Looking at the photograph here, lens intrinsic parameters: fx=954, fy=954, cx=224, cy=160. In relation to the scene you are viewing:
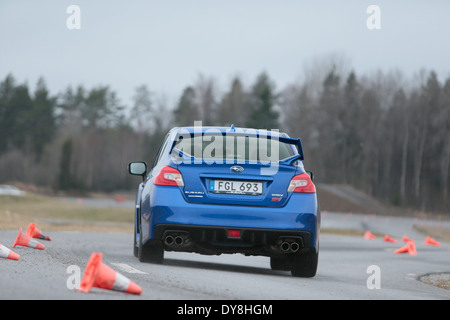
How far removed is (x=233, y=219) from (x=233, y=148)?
36.5 inches

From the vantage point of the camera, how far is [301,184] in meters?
10.8

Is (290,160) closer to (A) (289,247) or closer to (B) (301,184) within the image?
(B) (301,184)

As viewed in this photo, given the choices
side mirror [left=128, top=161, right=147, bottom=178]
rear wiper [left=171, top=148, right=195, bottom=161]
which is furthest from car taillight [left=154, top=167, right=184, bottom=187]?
side mirror [left=128, top=161, right=147, bottom=178]

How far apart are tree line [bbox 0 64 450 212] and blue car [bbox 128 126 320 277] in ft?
196

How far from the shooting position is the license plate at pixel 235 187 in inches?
422

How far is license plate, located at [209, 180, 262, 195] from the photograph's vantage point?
35.2 ft

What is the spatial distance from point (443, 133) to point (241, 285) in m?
80.0

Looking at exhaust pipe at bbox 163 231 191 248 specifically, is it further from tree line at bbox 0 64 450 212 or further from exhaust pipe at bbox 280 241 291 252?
tree line at bbox 0 64 450 212

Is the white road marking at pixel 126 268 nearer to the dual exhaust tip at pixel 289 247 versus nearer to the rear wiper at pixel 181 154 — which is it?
the rear wiper at pixel 181 154

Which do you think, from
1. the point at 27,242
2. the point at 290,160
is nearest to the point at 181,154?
the point at 290,160

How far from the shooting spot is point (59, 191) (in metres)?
111

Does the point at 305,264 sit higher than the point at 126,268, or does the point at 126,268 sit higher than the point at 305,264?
→ the point at 126,268

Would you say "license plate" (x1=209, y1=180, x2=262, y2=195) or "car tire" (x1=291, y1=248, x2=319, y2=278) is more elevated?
"license plate" (x1=209, y1=180, x2=262, y2=195)

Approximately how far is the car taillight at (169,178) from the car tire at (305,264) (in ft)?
5.81
